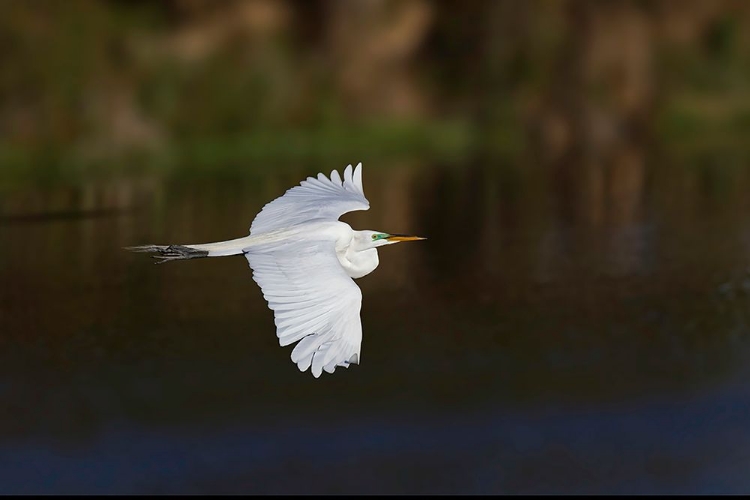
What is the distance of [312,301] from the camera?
4.09 meters

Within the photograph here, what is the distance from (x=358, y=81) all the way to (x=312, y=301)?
40.2ft

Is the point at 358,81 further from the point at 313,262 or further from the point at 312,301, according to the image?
the point at 312,301

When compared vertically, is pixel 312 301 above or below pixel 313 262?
below

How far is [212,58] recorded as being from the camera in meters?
15.0

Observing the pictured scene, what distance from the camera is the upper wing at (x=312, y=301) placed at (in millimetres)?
3920

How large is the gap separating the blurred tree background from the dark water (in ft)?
12.8

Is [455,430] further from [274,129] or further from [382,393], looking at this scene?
[274,129]

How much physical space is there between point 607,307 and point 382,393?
1822 mm

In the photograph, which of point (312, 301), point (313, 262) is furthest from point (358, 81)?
point (312, 301)

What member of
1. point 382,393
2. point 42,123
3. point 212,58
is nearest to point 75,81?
point 42,123

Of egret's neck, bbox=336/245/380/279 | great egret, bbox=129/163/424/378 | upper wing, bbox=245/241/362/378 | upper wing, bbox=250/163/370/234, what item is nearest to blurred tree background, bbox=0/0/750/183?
upper wing, bbox=250/163/370/234

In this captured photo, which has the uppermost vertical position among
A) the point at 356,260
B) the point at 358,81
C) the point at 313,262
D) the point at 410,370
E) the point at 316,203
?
the point at 358,81

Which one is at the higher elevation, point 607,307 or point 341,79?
point 341,79

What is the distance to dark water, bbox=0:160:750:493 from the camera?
4.77 m
